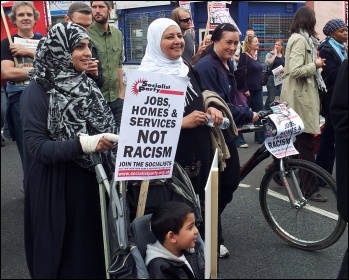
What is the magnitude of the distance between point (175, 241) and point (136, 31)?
14.5 m

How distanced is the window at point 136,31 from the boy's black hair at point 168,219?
12.1 meters

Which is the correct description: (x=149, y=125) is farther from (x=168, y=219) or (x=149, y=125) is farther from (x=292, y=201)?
(x=292, y=201)

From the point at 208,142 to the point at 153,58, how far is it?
0.68 m

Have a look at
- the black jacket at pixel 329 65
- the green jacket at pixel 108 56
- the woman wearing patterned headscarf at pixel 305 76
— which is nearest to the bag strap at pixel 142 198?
the green jacket at pixel 108 56

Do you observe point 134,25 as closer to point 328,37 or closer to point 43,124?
point 328,37

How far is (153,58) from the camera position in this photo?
3.61m

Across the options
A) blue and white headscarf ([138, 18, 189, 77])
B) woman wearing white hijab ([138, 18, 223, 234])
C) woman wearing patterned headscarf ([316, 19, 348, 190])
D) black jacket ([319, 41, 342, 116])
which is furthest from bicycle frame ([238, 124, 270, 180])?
black jacket ([319, 41, 342, 116])

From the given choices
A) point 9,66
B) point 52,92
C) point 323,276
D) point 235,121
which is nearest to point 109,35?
point 9,66

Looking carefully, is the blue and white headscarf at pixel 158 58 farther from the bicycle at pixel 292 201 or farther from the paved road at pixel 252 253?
the paved road at pixel 252 253

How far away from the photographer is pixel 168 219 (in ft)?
9.43

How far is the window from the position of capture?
1534 cm

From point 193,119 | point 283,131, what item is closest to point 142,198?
point 193,119

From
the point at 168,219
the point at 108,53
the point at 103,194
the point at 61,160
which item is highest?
the point at 108,53

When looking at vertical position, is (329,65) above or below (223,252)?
above
